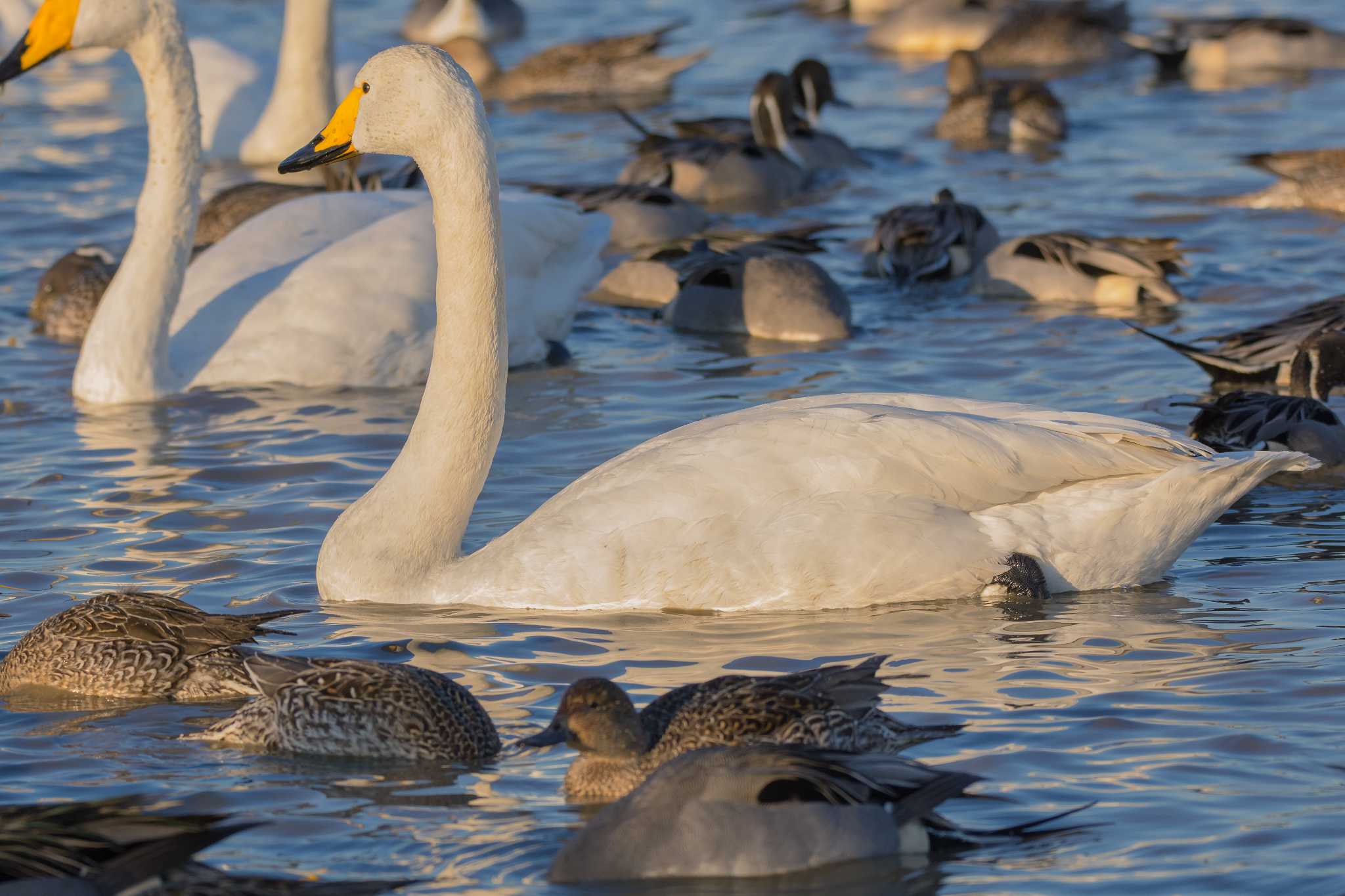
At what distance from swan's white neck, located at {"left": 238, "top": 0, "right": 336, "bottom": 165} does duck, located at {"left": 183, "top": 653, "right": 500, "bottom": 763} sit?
1101 cm

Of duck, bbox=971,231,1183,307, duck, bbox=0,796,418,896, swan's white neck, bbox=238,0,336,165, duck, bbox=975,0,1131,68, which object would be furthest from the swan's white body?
duck, bbox=0,796,418,896

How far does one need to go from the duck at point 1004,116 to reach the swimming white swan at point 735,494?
1086cm

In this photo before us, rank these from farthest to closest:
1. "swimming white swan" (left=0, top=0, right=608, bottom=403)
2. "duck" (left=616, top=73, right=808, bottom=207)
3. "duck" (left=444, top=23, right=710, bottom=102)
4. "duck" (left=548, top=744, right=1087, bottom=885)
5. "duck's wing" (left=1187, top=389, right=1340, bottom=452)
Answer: "duck" (left=444, top=23, right=710, bottom=102), "duck" (left=616, top=73, right=808, bottom=207), "swimming white swan" (left=0, top=0, right=608, bottom=403), "duck's wing" (left=1187, top=389, right=1340, bottom=452), "duck" (left=548, top=744, right=1087, bottom=885)

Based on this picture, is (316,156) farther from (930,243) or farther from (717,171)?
(717,171)

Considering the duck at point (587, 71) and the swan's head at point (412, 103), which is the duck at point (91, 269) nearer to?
the swan's head at point (412, 103)

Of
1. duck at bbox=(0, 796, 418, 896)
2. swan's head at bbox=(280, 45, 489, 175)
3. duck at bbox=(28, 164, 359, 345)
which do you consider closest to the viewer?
duck at bbox=(0, 796, 418, 896)

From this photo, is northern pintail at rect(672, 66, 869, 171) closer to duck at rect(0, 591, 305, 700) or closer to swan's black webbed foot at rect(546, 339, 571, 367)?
swan's black webbed foot at rect(546, 339, 571, 367)

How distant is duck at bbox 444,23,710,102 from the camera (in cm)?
2188

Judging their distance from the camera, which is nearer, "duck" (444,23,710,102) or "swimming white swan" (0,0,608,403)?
"swimming white swan" (0,0,608,403)

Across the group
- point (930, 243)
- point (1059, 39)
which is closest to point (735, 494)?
point (930, 243)

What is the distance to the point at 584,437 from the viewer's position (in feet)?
34.9

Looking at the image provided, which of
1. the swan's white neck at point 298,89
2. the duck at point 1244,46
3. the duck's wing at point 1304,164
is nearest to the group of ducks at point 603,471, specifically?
the duck's wing at point 1304,164

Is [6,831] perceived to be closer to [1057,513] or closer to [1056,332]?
[1057,513]

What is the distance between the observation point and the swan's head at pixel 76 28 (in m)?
11.2
